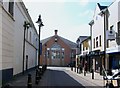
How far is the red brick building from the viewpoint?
90.9m

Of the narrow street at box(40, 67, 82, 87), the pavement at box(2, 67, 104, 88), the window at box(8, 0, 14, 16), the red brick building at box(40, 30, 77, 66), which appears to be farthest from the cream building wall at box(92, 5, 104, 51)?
the red brick building at box(40, 30, 77, 66)

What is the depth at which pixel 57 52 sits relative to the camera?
92375 mm

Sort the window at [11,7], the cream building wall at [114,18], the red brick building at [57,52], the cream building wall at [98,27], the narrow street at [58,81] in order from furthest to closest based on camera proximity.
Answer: the red brick building at [57,52] → the cream building wall at [98,27] → the cream building wall at [114,18] → the window at [11,7] → the narrow street at [58,81]

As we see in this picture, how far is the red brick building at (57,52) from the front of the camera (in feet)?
298

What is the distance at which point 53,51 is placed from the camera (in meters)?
92.2

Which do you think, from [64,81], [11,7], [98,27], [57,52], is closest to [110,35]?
[64,81]

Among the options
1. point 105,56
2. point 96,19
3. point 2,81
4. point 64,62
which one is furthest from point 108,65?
point 64,62

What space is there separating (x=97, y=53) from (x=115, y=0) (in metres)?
8.57

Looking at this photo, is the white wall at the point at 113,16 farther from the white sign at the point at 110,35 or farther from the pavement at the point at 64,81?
the pavement at the point at 64,81

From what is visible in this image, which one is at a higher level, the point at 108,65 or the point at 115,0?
the point at 115,0

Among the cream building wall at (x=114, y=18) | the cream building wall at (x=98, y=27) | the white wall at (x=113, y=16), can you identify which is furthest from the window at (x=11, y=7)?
the cream building wall at (x=98, y=27)

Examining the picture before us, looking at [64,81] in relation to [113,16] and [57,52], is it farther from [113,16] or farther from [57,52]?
[57,52]

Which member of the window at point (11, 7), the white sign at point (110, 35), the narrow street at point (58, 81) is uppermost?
the window at point (11, 7)

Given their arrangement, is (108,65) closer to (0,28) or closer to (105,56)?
(105,56)
